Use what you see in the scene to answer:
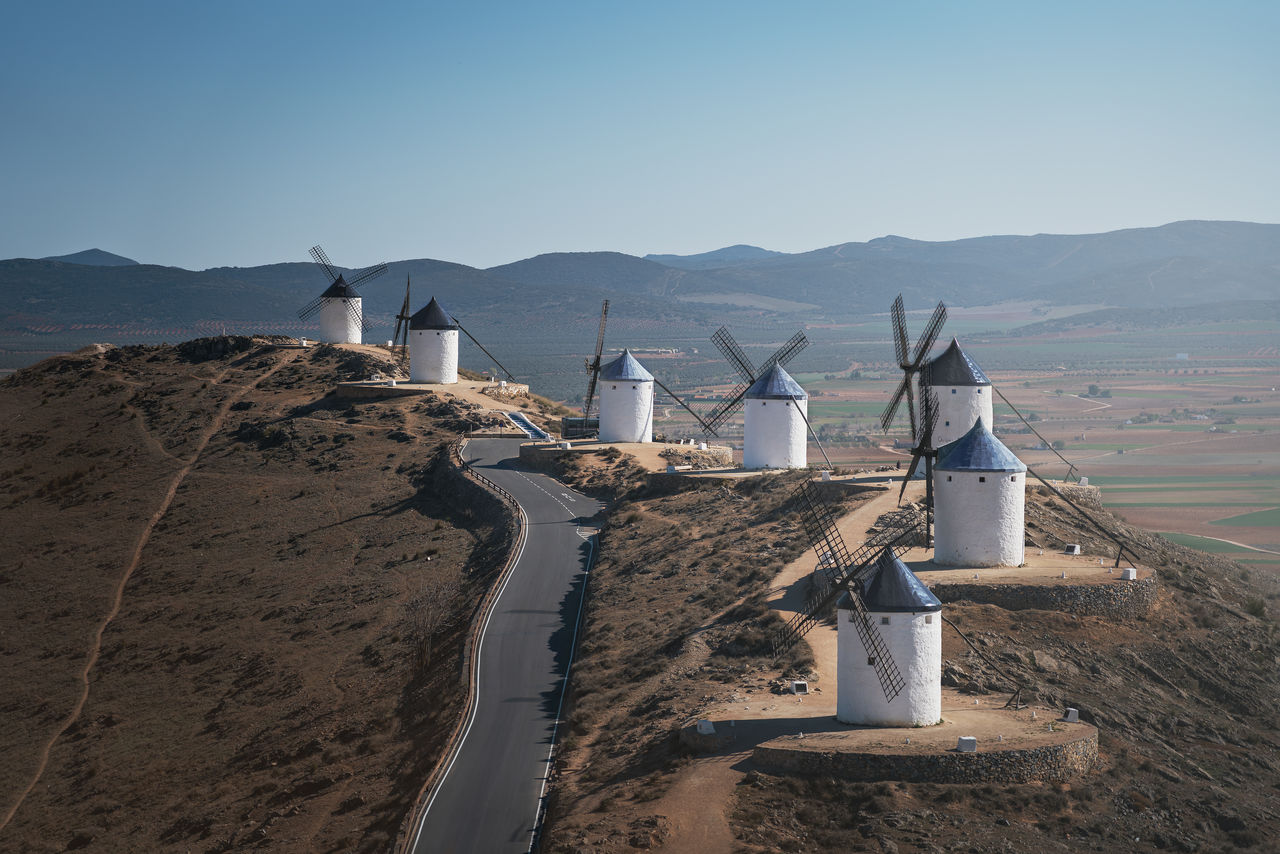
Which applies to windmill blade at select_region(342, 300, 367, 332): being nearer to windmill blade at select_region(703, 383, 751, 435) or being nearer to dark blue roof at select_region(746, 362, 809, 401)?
windmill blade at select_region(703, 383, 751, 435)

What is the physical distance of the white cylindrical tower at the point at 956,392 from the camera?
44.1 meters

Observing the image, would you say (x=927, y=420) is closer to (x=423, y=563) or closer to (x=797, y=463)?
(x=797, y=463)

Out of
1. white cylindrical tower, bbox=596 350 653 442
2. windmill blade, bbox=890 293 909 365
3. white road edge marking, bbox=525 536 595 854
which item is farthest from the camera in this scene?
white cylindrical tower, bbox=596 350 653 442

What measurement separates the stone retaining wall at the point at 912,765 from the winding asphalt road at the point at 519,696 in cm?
474

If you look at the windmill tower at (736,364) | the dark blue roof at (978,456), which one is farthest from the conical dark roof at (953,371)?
the windmill tower at (736,364)

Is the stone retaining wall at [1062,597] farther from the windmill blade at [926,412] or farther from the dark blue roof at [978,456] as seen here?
the windmill blade at [926,412]

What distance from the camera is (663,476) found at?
5047 cm

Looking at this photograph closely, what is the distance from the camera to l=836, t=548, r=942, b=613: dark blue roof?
2575cm

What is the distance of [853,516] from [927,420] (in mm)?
3873

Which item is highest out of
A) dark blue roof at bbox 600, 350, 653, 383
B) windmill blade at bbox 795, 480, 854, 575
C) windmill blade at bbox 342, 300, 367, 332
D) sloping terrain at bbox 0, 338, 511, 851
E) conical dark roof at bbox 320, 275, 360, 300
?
conical dark roof at bbox 320, 275, 360, 300

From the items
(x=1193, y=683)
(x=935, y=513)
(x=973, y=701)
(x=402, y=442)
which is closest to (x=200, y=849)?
(x=973, y=701)

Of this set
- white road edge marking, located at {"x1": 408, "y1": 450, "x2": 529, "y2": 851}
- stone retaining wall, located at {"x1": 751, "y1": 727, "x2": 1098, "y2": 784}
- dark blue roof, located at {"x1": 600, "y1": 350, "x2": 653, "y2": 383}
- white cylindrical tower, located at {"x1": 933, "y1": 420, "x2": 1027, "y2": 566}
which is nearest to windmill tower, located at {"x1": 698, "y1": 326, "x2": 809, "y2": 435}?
dark blue roof, located at {"x1": 600, "y1": 350, "x2": 653, "y2": 383}

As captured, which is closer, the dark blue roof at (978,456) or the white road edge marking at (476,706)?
the white road edge marking at (476,706)

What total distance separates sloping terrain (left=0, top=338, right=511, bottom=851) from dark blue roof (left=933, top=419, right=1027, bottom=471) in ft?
46.1
